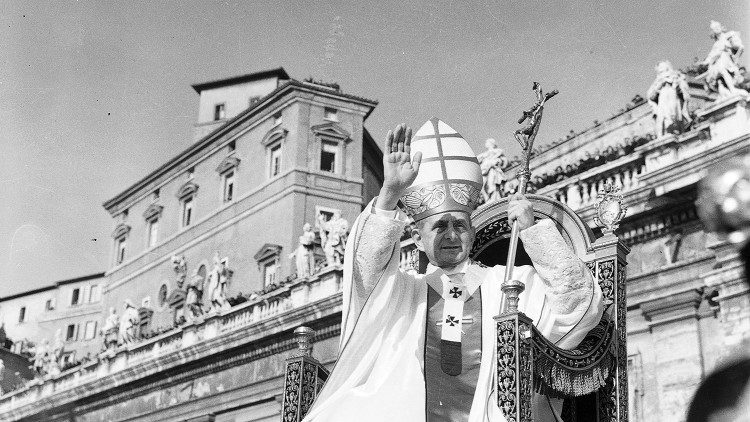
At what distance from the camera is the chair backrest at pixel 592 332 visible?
20.9 feet

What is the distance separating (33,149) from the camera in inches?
636

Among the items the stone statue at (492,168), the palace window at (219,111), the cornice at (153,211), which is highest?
the palace window at (219,111)

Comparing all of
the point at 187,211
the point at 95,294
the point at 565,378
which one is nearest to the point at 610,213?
the point at 565,378

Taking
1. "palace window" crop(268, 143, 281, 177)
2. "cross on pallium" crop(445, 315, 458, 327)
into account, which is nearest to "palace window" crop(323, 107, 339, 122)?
"palace window" crop(268, 143, 281, 177)

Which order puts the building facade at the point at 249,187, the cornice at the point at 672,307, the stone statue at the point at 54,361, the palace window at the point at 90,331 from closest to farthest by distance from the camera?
the cornice at the point at 672,307
the stone statue at the point at 54,361
the building facade at the point at 249,187
the palace window at the point at 90,331

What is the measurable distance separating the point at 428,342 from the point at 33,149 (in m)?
11.1

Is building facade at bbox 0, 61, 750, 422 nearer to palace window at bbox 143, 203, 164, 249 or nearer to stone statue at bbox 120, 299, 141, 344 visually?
palace window at bbox 143, 203, 164, 249

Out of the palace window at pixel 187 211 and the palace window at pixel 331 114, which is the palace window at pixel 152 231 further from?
the palace window at pixel 331 114

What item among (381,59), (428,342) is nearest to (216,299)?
(381,59)

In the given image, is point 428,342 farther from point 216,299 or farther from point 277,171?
point 277,171

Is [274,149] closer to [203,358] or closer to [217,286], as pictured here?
[217,286]

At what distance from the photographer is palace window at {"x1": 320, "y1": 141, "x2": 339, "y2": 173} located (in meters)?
34.0

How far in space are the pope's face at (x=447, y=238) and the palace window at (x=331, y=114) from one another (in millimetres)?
27174

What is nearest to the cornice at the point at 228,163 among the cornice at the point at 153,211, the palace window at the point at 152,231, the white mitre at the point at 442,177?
the cornice at the point at 153,211
